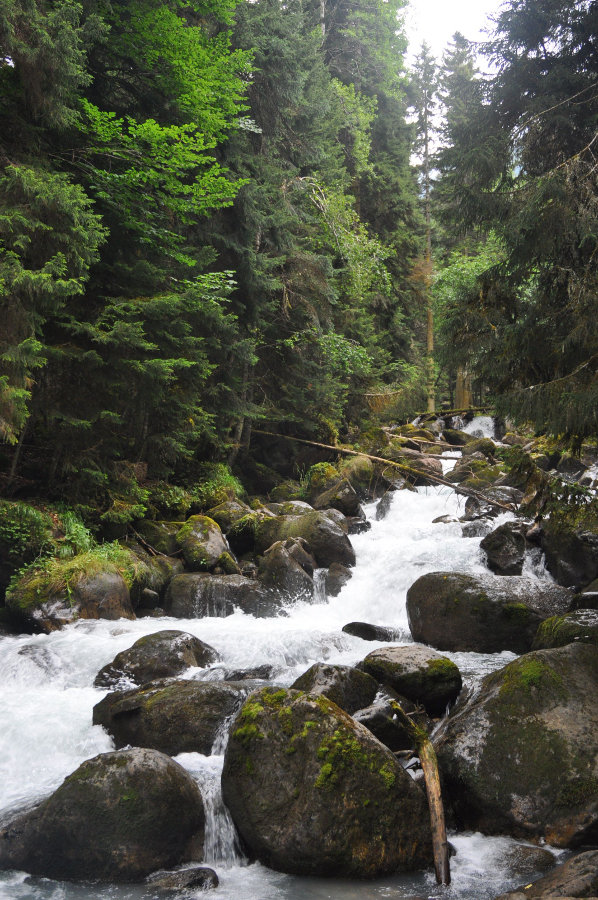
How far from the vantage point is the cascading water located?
4.12 metres

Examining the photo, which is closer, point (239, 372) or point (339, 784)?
point (339, 784)

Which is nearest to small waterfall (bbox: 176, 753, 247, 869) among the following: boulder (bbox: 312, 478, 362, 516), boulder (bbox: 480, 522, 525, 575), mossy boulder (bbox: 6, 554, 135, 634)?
mossy boulder (bbox: 6, 554, 135, 634)

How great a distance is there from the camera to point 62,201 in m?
8.44

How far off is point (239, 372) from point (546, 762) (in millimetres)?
12610

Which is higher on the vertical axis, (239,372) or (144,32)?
(144,32)

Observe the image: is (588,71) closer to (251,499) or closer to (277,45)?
(277,45)

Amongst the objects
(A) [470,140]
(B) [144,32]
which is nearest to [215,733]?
Result: (A) [470,140]

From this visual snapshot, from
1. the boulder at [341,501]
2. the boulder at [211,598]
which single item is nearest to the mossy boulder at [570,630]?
the boulder at [211,598]

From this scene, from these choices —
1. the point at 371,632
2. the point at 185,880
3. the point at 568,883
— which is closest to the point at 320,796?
the point at 185,880

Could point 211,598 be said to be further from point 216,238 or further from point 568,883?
point 216,238

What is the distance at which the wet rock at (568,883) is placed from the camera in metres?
3.46

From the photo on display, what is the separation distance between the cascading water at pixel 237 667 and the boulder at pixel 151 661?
0.23m

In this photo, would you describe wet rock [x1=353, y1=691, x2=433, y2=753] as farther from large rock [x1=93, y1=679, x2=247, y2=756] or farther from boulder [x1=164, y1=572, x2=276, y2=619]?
boulder [x1=164, y1=572, x2=276, y2=619]

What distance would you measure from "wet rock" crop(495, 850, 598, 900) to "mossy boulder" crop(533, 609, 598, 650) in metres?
2.50
